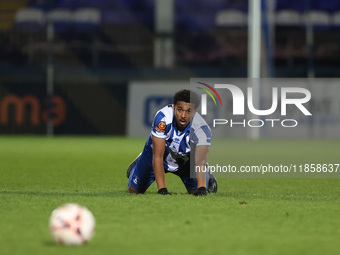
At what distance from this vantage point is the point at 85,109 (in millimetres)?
24453

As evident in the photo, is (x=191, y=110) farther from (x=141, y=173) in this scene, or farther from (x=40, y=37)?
(x=40, y=37)

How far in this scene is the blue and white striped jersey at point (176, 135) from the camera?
25.8ft

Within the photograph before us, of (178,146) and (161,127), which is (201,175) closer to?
(178,146)

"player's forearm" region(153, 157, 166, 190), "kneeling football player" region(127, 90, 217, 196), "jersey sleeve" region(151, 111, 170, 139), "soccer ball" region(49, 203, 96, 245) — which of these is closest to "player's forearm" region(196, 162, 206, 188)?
"kneeling football player" region(127, 90, 217, 196)

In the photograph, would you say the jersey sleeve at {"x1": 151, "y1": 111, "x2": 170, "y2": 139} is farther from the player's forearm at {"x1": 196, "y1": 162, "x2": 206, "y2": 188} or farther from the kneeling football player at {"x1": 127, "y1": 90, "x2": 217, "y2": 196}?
the player's forearm at {"x1": 196, "y1": 162, "x2": 206, "y2": 188}

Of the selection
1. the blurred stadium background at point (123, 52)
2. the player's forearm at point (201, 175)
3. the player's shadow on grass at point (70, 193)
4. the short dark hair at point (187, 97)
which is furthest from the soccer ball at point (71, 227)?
the blurred stadium background at point (123, 52)

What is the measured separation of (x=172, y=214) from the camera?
6699mm

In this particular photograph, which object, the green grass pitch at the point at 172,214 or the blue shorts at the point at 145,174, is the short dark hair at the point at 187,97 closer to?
Answer: the blue shorts at the point at 145,174

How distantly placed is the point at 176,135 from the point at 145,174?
0.73 metres

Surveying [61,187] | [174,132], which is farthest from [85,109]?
[174,132]

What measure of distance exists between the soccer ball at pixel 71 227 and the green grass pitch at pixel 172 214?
0.20 feet

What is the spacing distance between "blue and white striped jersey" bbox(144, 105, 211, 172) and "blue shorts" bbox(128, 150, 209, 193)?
0.55 ft

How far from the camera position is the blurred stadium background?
2445cm

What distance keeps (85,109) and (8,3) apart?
18.3 ft
